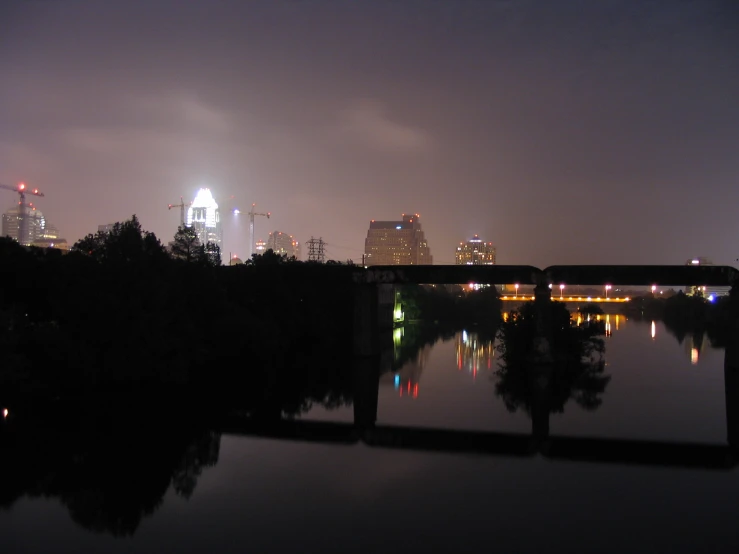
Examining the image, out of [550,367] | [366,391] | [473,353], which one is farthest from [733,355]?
[366,391]

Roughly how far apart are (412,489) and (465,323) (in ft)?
355

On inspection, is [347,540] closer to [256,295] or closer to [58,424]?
[58,424]

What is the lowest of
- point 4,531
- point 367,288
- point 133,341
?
point 4,531

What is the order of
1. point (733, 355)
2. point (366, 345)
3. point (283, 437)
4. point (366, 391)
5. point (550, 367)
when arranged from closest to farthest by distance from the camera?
point (283, 437) < point (366, 391) < point (733, 355) < point (550, 367) < point (366, 345)

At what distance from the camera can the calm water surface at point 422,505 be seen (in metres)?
16.0

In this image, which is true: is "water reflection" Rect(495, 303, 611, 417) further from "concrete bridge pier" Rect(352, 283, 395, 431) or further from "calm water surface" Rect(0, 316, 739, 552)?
"concrete bridge pier" Rect(352, 283, 395, 431)

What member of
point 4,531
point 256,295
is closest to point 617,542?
point 4,531

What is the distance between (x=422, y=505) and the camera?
18.8 metres

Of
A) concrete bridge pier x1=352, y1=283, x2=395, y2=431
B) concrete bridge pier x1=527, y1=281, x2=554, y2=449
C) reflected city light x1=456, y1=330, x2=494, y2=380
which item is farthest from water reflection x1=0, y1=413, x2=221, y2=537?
reflected city light x1=456, y1=330, x2=494, y2=380

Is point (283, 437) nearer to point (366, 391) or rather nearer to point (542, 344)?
point (366, 391)

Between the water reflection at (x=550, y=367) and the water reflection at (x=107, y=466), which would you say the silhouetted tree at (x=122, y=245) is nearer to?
the water reflection at (x=107, y=466)

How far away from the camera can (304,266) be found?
241 ft

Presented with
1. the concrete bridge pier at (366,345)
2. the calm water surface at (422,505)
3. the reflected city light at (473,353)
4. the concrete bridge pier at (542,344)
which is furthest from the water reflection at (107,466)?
the reflected city light at (473,353)

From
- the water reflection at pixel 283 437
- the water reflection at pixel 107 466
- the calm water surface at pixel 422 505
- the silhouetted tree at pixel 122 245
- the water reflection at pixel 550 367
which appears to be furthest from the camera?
the silhouetted tree at pixel 122 245
